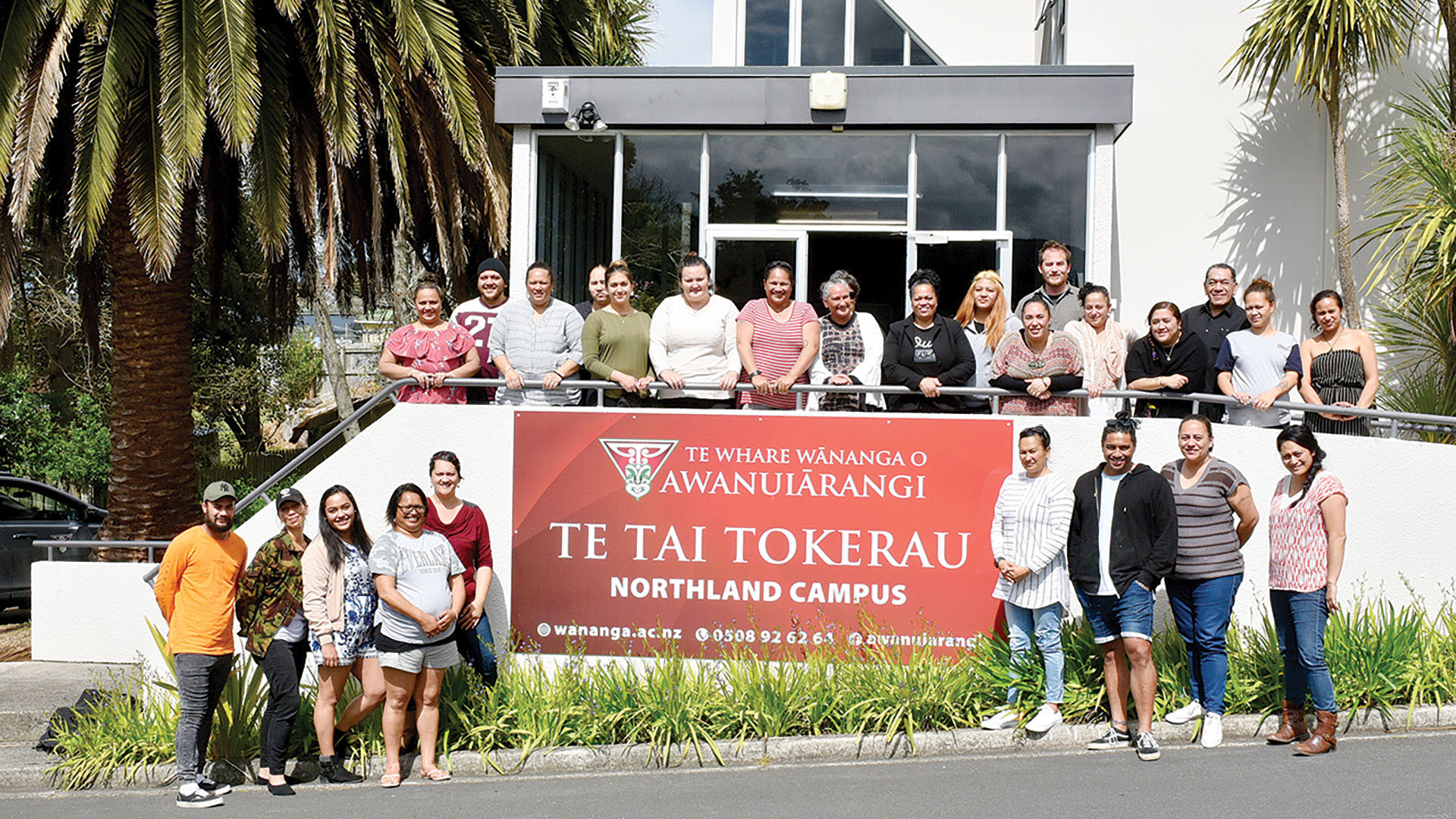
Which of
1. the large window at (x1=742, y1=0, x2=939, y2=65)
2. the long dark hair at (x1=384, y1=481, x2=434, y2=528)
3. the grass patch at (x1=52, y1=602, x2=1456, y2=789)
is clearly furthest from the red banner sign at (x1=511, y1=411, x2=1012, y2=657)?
the large window at (x1=742, y1=0, x2=939, y2=65)

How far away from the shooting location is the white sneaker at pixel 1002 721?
661 centimetres

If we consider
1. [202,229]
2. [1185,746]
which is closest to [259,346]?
[202,229]

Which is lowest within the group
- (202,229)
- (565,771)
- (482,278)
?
(565,771)

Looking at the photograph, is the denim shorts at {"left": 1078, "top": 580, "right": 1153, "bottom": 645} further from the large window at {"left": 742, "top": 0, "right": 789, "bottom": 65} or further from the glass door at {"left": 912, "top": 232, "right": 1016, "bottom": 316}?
the large window at {"left": 742, "top": 0, "right": 789, "bottom": 65}

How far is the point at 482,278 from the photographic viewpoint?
8414mm

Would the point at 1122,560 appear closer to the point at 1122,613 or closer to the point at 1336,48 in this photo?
the point at 1122,613

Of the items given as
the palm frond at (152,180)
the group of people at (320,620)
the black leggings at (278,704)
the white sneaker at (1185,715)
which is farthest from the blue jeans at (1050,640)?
the palm frond at (152,180)

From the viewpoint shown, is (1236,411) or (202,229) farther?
(202,229)

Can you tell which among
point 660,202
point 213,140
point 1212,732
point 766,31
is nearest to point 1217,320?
point 1212,732

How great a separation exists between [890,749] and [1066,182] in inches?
234

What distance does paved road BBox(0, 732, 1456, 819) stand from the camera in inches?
214

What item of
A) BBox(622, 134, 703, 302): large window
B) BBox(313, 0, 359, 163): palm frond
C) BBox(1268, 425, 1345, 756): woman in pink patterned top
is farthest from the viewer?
BBox(622, 134, 703, 302): large window

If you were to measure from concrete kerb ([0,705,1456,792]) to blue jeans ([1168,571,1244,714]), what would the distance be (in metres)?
0.27

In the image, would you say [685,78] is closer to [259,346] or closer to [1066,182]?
[1066,182]
